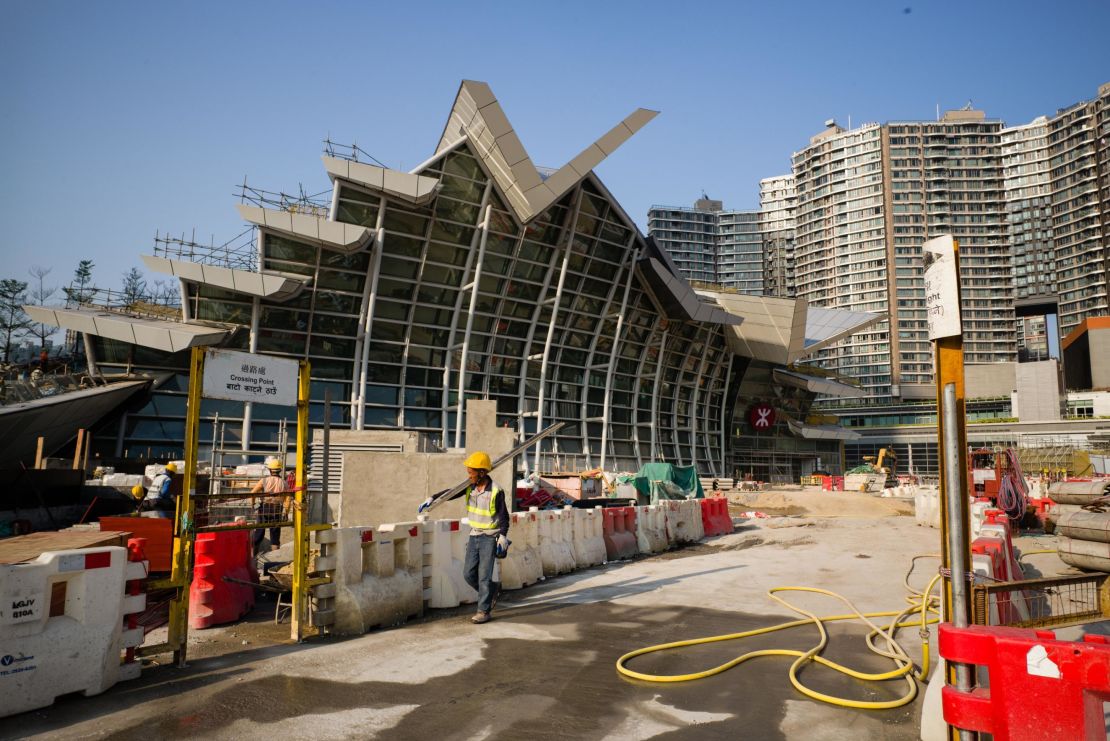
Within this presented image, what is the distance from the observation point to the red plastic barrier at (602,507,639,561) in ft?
45.5

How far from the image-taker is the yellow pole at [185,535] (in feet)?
20.8

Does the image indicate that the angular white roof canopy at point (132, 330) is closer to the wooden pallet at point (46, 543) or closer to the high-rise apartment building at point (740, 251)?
the wooden pallet at point (46, 543)

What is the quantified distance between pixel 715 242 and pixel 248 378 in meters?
118

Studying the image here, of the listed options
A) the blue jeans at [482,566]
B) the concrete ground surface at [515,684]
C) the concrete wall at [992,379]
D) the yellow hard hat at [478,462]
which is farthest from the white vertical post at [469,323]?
the concrete wall at [992,379]

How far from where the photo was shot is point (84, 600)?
5.48 metres

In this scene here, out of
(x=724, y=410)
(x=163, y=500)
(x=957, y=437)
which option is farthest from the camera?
(x=724, y=410)

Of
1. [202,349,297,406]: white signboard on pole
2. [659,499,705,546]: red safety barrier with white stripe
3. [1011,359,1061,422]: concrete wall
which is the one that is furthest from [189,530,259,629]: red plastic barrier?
[1011,359,1061,422]: concrete wall

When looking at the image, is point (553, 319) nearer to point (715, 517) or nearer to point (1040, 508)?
point (715, 517)

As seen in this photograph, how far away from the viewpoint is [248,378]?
7289 mm

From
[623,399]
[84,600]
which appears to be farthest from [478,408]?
[623,399]

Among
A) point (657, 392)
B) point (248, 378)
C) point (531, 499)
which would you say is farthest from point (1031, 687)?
point (657, 392)

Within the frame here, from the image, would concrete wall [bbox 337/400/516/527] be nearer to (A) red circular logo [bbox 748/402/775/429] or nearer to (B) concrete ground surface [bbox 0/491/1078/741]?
(B) concrete ground surface [bbox 0/491/1078/741]

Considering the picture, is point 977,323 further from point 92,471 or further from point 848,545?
point 92,471

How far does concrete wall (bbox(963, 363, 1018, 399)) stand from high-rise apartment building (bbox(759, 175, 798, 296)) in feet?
98.9
